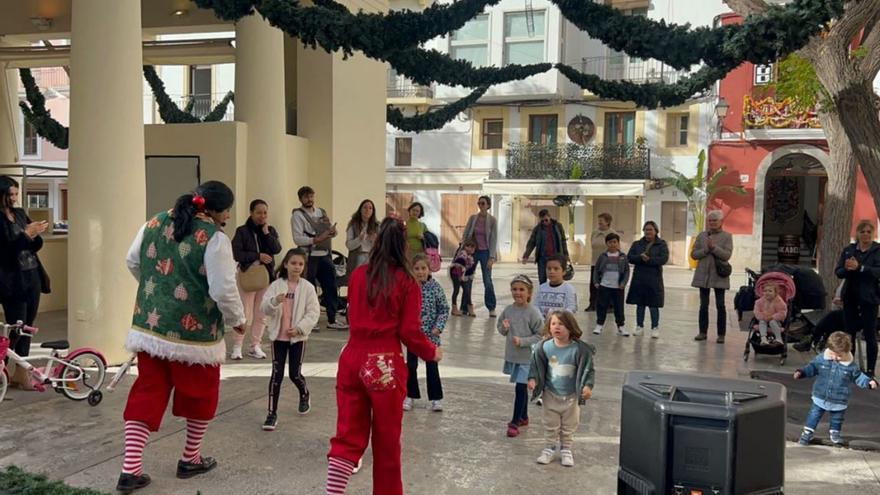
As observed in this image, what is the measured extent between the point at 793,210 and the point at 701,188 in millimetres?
5293

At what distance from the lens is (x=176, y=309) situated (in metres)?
4.34

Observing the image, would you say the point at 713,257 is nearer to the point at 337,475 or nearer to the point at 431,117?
the point at 431,117

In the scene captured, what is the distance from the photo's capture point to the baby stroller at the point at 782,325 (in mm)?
8609

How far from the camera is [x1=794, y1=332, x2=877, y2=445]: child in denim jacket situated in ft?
18.5

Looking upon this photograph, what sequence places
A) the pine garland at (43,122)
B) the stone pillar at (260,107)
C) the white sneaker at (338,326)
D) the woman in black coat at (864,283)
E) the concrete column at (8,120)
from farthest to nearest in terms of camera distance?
the concrete column at (8,120) → the pine garland at (43,122) → the stone pillar at (260,107) → the white sneaker at (338,326) → the woman in black coat at (864,283)

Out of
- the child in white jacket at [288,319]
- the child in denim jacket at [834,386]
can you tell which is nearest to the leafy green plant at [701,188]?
the child in denim jacket at [834,386]

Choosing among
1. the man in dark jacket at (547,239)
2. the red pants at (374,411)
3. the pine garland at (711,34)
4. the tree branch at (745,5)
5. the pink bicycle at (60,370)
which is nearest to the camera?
the red pants at (374,411)

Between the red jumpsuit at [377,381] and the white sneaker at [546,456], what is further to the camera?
the white sneaker at [546,456]

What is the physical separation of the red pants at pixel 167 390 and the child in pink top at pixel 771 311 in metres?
6.48

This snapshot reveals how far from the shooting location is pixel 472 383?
287 inches

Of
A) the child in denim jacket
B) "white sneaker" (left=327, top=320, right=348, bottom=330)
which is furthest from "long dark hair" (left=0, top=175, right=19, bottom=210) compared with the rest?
the child in denim jacket

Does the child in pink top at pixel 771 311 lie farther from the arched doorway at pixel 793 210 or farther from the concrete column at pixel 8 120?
the arched doorway at pixel 793 210

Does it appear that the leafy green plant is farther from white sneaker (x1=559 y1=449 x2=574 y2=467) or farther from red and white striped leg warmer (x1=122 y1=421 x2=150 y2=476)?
red and white striped leg warmer (x1=122 y1=421 x2=150 y2=476)

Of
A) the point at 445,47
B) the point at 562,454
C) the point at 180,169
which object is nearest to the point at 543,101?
the point at 445,47
